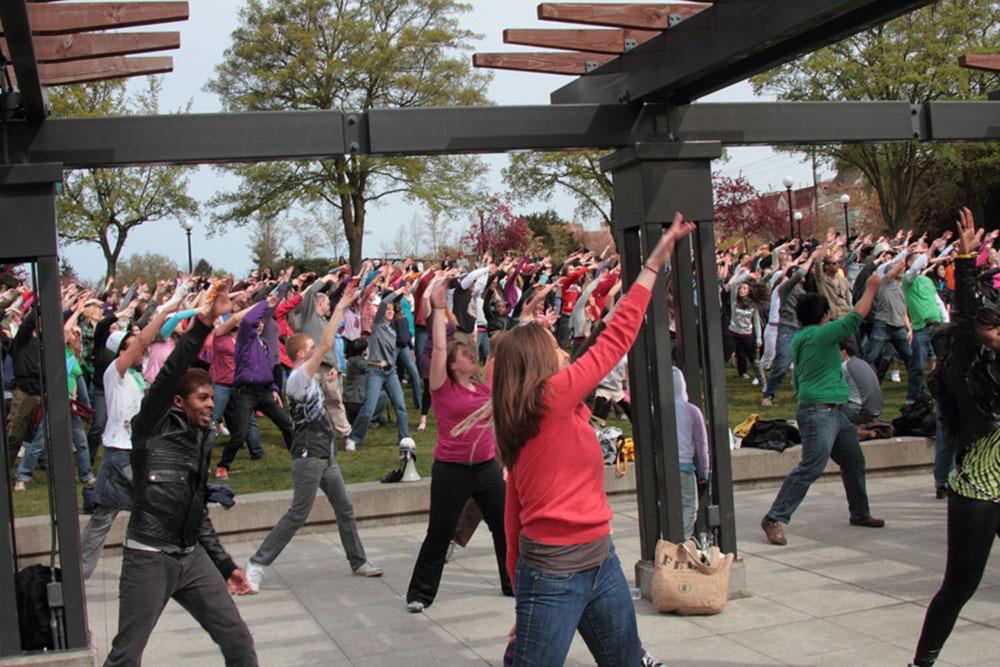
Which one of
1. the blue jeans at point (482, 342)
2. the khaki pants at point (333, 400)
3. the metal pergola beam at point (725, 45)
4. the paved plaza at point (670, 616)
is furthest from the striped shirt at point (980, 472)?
the blue jeans at point (482, 342)

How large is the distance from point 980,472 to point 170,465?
3.42m

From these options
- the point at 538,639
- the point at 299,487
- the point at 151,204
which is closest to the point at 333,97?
the point at 151,204

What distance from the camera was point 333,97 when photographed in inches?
1626

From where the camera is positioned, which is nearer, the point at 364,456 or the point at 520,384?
the point at 520,384

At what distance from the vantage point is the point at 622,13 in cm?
607

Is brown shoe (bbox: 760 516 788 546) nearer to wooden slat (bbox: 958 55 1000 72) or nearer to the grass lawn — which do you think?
wooden slat (bbox: 958 55 1000 72)

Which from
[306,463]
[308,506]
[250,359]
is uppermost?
[250,359]

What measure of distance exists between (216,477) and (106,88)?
89.7 ft

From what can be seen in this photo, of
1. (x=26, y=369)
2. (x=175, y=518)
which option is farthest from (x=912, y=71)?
(x=175, y=518)

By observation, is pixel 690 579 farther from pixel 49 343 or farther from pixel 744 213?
pixel 744 213

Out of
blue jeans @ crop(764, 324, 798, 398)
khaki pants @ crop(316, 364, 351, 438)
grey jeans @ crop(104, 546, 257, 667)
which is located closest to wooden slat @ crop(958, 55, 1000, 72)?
grey jeans @ crop(104, 546, 257, 667)

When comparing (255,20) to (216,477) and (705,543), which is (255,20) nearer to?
(216,477)

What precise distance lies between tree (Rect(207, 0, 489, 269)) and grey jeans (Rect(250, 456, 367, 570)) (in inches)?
1293

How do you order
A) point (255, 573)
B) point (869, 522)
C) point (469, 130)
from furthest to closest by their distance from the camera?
point (869, 522)
point (255, 573)
point (469, 130)
